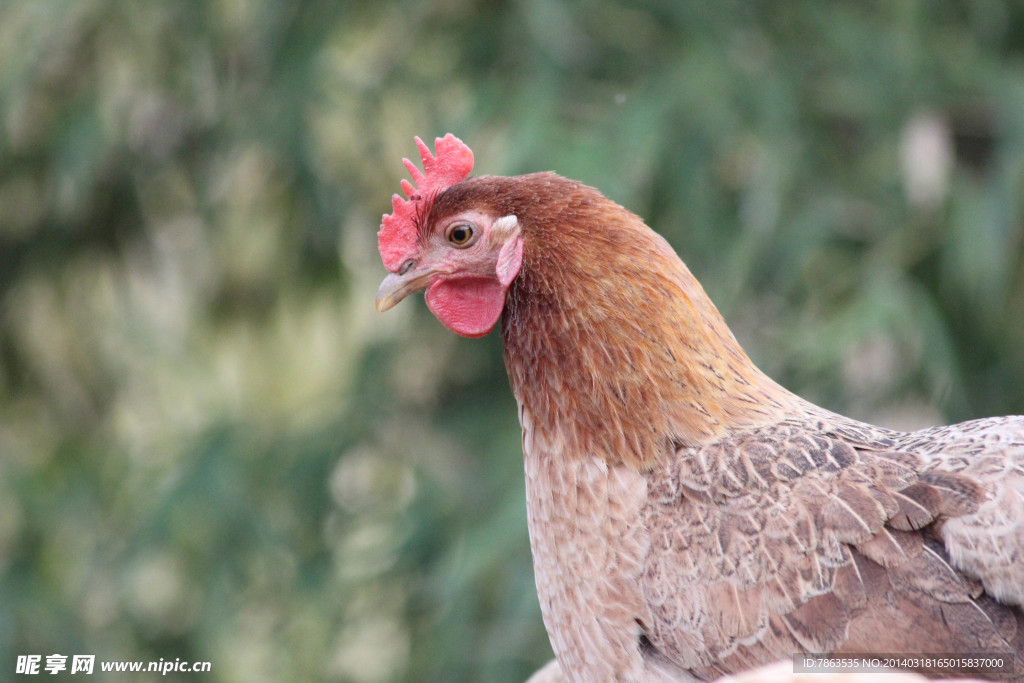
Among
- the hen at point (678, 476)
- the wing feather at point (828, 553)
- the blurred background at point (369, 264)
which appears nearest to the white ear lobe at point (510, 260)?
the hen at point (678, 476)

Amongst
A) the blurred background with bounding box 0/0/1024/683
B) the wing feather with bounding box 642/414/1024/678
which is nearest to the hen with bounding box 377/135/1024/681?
→ the wing feather with bounding box 642/414/1024/678

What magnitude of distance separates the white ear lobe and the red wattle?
7 centimetres

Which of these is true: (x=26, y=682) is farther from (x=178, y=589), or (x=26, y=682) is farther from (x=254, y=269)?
(x=254, y=269)

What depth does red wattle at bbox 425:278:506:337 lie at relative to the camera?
2229 mm

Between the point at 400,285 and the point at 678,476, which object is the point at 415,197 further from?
the point at 678,476

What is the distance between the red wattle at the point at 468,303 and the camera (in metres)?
2.23

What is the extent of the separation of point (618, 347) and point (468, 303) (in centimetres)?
39

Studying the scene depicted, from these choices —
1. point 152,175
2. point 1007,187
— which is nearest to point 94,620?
point 152,175

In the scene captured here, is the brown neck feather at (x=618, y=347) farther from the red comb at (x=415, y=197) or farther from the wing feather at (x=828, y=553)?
the red comb at (x=415, y=197)

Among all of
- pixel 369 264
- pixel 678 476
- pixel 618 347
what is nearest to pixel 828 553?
pixel 678 476

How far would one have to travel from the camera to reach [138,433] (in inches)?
220

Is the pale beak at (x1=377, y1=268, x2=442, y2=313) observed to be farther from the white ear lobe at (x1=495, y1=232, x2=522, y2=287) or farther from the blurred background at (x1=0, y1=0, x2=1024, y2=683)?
the blurred background at (x1=0, y1=0, x2=1024, y2=683)

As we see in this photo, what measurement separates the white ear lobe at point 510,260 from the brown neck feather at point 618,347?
19 millimetres

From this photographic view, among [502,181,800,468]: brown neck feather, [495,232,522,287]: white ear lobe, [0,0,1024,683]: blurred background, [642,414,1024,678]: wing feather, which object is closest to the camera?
[642,414,1024,678]: wing feather
